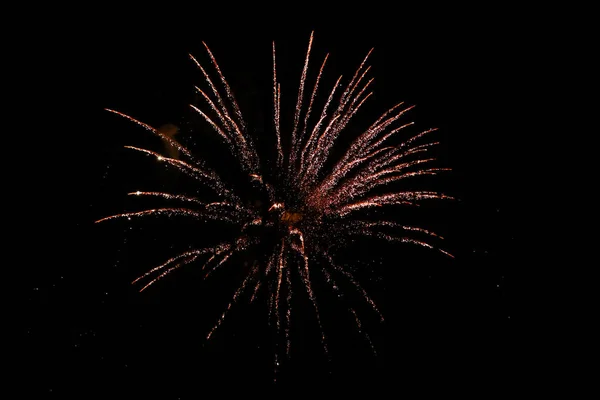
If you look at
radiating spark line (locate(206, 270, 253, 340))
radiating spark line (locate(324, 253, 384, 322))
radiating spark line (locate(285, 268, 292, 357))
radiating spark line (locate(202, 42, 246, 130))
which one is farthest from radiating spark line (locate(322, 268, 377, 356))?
radiating spark line (locate(202, 42, 246, 130))

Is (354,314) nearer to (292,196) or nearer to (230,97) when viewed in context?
(292,196)

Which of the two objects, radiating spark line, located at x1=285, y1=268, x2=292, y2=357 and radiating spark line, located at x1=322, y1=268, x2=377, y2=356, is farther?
radiating spark line, located at x1=322, y1=268, x2=377, y2=356

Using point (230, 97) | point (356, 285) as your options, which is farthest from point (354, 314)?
point (230, 97)

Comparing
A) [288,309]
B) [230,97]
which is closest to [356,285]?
[288,309]

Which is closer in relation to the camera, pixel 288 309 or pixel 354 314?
pixel 288 309

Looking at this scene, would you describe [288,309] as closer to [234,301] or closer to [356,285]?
[234,301]

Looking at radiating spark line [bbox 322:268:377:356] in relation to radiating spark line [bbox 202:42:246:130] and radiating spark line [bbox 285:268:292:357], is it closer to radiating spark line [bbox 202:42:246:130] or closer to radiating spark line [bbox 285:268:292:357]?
radiating spark line [bbox 285:268:292:357]

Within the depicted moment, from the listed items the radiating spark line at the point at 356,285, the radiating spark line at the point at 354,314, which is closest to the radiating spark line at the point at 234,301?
the radiating spark line at the point at 356,285

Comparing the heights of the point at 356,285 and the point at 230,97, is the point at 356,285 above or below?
below

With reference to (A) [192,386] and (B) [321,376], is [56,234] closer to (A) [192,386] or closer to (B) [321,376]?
(A) [192,386]

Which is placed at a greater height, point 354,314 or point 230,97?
point 230,97

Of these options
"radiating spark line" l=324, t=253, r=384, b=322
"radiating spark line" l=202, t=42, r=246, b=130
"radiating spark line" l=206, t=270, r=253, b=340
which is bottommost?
"radiating spark line" l=206, t=270, r=253, b=340

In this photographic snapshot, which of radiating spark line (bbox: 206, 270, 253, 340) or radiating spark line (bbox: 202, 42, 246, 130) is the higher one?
radiating spark line (bbox: 202, 42, 246, 130)

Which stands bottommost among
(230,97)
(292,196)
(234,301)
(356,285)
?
(234,301)
